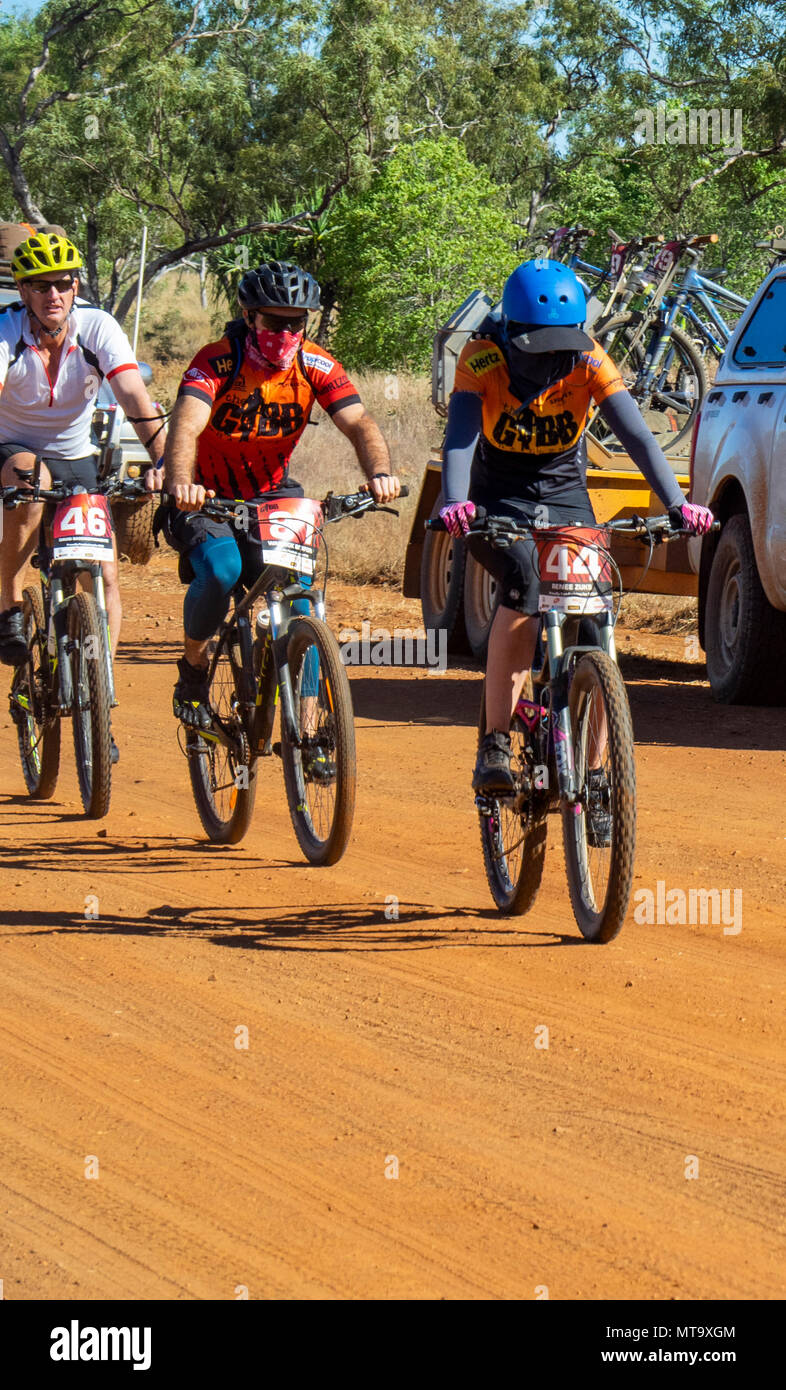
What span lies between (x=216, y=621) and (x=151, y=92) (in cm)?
3433

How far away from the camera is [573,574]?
566 cm

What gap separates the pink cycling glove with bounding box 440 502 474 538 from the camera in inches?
217

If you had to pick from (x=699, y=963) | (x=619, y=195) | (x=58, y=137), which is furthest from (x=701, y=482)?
(x=619, y=195)

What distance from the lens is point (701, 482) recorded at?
11.0 m

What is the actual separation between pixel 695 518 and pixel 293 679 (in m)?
1.61

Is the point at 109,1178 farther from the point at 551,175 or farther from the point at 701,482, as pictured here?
the point at 551,175

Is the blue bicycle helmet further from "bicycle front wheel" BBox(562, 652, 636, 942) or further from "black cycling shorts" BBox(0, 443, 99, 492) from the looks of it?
"black cycling shorts" BBox(0, 443, 99, 492)

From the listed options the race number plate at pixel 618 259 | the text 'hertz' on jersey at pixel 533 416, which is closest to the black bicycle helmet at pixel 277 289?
the text 'hertz' on jersey at pixel 533 416

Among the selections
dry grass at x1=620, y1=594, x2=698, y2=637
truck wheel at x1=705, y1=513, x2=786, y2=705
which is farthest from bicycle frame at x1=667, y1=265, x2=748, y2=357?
truck wheel at x1=705, y1=513, x2=786, y2=705

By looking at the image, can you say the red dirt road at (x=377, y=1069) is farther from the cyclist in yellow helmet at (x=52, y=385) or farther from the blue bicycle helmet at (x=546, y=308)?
the blue bicycle helmet at (x=546, y=308)

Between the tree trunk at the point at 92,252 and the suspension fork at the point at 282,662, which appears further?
the tree trunk at the point at 92,252

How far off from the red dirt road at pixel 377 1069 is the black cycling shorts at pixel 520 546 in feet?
3.60

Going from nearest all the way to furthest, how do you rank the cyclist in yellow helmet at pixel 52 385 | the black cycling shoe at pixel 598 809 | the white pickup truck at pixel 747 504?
1. the black cycling shoe at pixel 598 809
2. the cyclist in yellow helmet at pixel 52 385
3. the white pickup truck at pixel 747 504

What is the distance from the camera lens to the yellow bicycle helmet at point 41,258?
7.41 metres
